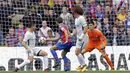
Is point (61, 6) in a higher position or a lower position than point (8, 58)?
higher

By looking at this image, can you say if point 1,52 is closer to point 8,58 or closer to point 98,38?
point 8,58

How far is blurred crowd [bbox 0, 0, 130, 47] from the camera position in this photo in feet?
68.6

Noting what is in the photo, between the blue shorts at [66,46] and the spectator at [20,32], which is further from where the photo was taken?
the spectator at [20,32]

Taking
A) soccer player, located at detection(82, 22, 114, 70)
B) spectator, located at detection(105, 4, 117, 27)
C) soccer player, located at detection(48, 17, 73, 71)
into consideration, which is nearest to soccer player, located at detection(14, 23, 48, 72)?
soccer player, located at detection(48, 17, 73, 71)

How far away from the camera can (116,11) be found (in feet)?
74.9

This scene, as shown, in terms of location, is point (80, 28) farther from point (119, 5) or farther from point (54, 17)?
point (119, 5)

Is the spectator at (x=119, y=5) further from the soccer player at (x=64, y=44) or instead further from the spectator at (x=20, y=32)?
the soccer player at (x=64, y=44)

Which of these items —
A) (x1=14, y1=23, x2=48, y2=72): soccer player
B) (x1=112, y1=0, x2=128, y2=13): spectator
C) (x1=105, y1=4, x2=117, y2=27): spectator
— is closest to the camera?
(x1=14, y1=23, x2=48, y2=72): soccer player

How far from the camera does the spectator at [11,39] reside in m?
20.6

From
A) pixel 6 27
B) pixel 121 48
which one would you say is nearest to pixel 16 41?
pixel 6 27

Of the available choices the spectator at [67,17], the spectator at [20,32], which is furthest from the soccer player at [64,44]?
the spectator at [67,17]

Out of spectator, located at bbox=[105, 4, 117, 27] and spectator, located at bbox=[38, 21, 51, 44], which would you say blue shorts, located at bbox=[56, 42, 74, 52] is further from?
A: spectator, located at bbox=[105, 4, 117, 27]

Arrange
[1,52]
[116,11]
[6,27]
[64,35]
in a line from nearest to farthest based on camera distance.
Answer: [64,35], [1,52], [6,27], [116,11]

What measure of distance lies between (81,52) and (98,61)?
7.87ft
